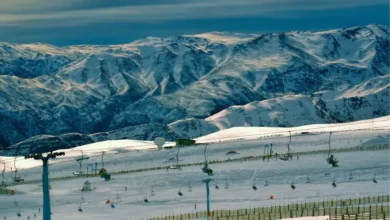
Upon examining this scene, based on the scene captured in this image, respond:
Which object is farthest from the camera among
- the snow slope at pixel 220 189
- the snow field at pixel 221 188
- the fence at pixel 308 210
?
the snow field at pixel 221 188

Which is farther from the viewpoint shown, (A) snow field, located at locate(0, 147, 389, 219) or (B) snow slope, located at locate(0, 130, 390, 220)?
(A) snow field, located at locate(0, 147, 389, 219)

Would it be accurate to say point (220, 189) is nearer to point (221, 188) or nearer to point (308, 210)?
point (221, 188)

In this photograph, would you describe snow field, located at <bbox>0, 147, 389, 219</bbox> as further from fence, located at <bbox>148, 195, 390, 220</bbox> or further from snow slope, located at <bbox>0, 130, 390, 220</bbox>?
fence, located at <bbox>148, 195, 390, 220</bbox>

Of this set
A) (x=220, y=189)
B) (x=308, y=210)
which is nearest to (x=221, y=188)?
(x=220, y=189)

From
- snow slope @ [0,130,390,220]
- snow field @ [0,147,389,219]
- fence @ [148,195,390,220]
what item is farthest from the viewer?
snow field @ [0,147,389,219]

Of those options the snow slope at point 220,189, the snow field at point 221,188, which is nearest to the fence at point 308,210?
the snow slope at point 220,189

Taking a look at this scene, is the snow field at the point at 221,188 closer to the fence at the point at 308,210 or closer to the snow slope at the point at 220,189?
the snow slope at the point at 220,189

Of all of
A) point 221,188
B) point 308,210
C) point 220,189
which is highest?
point 221,188

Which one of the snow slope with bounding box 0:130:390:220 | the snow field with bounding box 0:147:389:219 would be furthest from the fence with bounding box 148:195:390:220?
the snow field with bounding box 0:147:389:219

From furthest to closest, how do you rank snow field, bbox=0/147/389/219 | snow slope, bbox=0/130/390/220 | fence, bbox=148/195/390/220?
snow field, bbox=0/147/389/219 < snow slope, bbox=0/130/390/220 < fence, bbox=148/195/390/220
